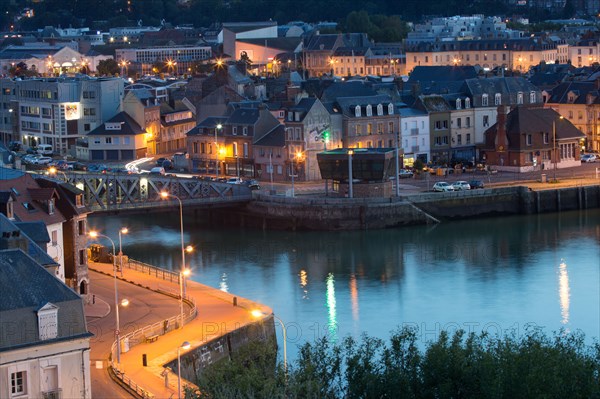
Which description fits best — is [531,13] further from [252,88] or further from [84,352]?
[84,352]

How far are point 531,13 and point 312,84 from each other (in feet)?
223

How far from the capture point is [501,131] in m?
46.3

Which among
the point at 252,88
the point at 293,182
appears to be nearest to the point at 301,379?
the point at 293,182

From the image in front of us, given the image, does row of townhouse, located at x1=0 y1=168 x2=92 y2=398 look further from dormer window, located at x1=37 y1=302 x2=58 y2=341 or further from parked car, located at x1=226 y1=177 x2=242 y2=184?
parked car, located at x1=226 y1=177 x2=242 y2=184

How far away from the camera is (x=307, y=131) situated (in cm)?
4406

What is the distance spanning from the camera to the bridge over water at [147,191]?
39897 millimetres

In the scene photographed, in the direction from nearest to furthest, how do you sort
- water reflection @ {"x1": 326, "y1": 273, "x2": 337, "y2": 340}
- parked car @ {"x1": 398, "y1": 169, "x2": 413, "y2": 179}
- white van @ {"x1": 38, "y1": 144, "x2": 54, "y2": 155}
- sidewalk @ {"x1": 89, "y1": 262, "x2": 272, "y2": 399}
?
1. sidewalk @ {"x1": 89, "y1": 262, "x2": 272, "y2": 399}
2. water reflection @ {"x1": 326, "y1": 273, "x2": 337, "y2": 340}
3. parked car @ {"x1": 398, "y1": 169, "x2": 413, "y2": 179}
4. white van @ {"x1": 38, "y1": 144, "x2": 54, "y2": 155}

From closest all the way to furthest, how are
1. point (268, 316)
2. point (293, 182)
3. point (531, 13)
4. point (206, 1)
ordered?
point (268, 316)
point (293, 182)
point (531, 13)
point (206, 1)

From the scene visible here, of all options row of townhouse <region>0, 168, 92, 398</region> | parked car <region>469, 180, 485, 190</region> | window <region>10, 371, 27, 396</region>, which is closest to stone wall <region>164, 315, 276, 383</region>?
row of townhouse <region>0, 168, 92, 398</region>

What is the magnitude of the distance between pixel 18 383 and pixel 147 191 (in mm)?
23996

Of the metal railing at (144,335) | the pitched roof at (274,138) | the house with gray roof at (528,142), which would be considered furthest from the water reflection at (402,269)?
the house with gray roof at (528,142)

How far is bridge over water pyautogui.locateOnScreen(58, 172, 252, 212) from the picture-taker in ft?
131

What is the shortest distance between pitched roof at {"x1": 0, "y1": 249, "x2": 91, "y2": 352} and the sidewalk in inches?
76.7

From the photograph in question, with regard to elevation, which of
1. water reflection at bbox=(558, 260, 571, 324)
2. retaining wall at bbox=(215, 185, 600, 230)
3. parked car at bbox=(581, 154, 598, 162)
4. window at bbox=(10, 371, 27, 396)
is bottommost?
water reflection at bbox=(558, 260, 571, 324)
